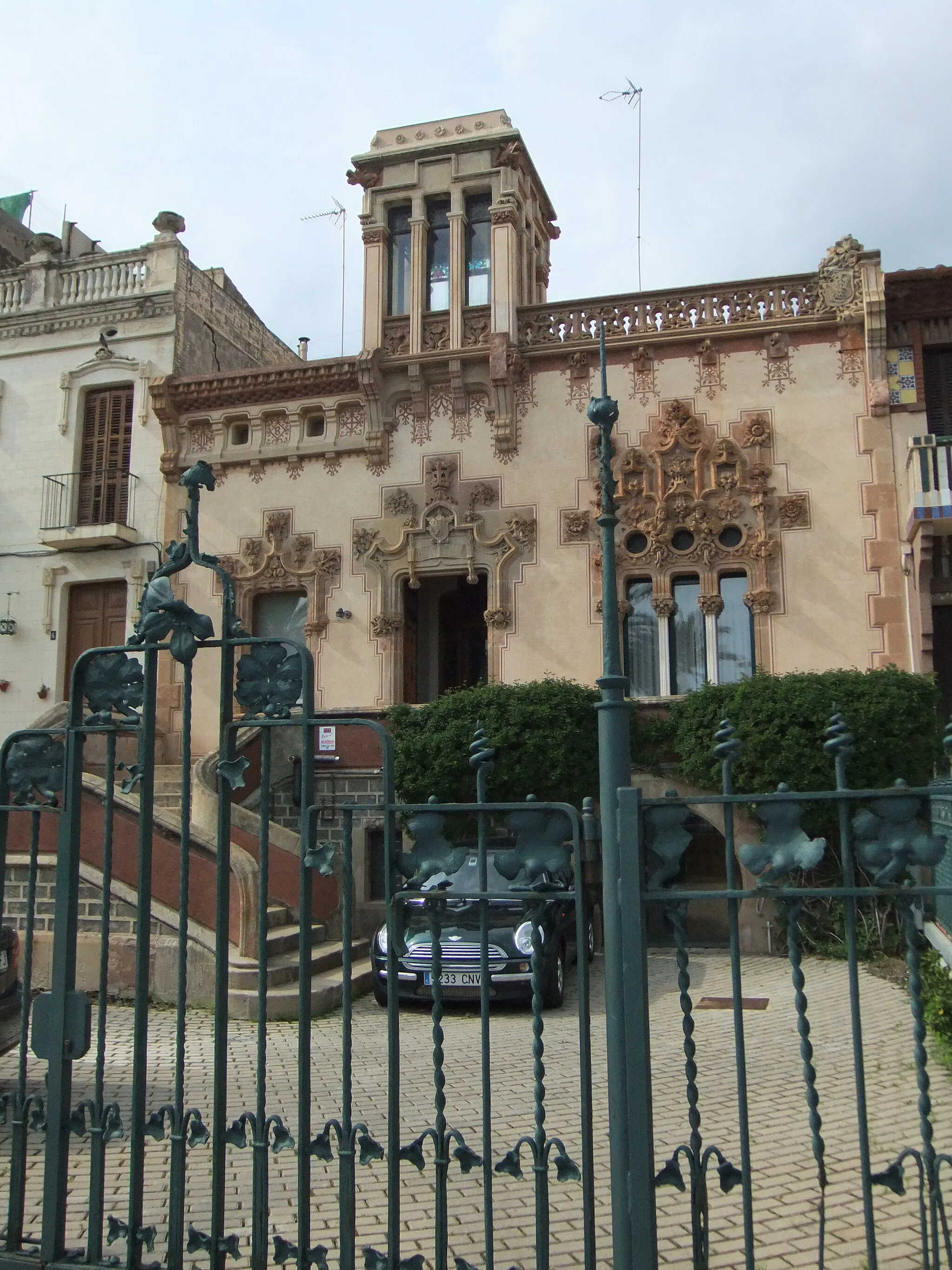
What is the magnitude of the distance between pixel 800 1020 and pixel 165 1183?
3980 mm

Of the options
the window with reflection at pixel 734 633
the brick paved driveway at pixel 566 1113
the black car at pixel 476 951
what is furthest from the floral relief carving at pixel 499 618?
the brick paved driveway at pixel 566 1113

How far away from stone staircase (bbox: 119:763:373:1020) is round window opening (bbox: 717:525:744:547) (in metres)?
8.38

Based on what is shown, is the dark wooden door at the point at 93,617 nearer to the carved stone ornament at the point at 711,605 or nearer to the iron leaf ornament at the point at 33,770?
the carved stone ornament at the point at 711,605

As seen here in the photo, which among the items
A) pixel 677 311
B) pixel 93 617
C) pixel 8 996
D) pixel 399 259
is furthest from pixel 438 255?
pixel 8 996

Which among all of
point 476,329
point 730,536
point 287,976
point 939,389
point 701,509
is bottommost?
point 287,976

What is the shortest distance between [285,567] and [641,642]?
6.39 metres

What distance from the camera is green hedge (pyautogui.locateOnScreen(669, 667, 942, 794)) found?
44.5 ft

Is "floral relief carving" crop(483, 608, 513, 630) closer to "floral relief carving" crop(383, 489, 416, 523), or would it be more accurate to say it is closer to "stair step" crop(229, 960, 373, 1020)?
"floral relief carving" crop(383, 489, 416, 523)

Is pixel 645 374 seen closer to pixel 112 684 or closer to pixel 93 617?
pixel 93 617

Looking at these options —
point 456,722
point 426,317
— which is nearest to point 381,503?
point 426,317

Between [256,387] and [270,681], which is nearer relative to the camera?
[270,681]

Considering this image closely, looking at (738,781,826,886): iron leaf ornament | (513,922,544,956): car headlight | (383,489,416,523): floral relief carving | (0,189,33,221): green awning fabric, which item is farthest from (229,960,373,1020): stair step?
(0,189,33,221): green awning fabric

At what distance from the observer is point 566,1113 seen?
21.9 ft

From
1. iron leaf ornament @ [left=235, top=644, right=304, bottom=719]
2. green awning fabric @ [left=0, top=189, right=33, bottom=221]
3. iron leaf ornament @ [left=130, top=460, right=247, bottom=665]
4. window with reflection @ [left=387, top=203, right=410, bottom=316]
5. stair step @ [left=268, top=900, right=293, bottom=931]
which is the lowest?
stair step @ [left=268, top=900, right=293, bottom=931]
